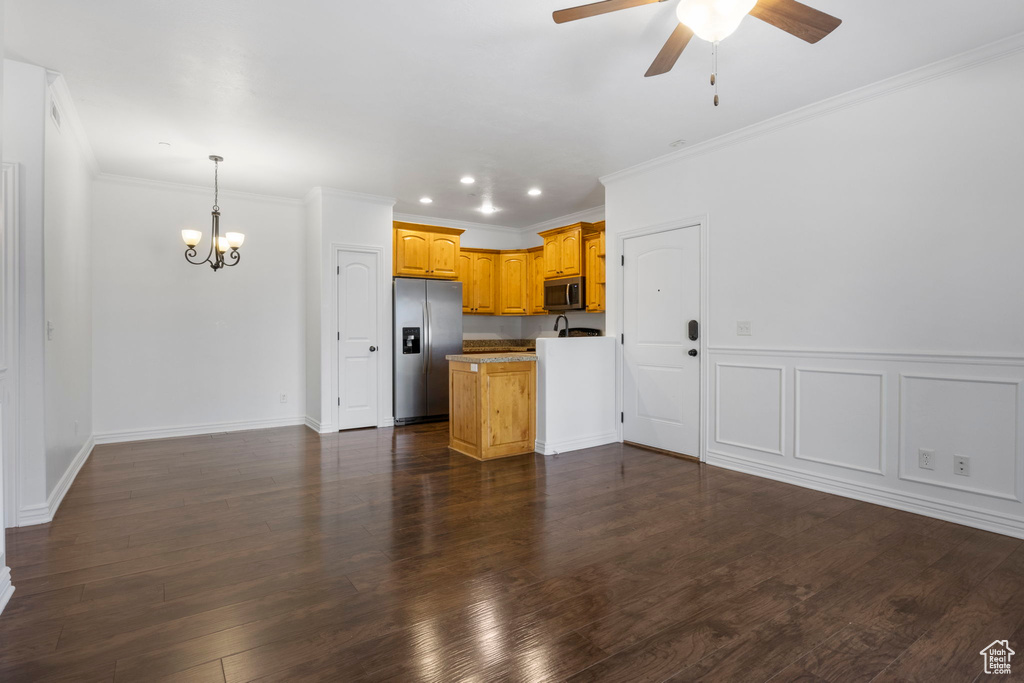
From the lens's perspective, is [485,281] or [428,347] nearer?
[428,347]

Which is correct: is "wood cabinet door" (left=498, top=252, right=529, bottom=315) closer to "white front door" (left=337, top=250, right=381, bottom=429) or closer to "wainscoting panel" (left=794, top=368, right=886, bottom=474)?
"white front door" (left=337, top=250, right=381, bottom=429)

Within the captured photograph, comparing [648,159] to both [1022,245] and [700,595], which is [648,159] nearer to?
[1022,245]

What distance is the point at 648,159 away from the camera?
186 inches

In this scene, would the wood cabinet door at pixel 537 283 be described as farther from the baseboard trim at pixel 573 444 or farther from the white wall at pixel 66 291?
the white wall at pixel 66 291

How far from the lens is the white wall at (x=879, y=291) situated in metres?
2.92

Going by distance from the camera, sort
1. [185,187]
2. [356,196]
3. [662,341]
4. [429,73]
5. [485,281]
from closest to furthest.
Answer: [429,73] < [662,341] < [185,187] < [356,196] < [485,281]

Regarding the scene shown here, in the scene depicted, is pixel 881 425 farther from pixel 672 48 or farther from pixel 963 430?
pixel 672 48

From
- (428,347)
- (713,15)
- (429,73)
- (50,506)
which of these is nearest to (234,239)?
(428,347)

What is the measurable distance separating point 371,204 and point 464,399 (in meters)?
2.70

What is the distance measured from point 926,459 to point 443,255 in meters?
5.22

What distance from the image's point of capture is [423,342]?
643 cm

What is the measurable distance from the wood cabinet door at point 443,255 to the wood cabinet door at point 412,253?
67 millimetres

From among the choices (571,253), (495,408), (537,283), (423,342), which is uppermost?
(571,253)

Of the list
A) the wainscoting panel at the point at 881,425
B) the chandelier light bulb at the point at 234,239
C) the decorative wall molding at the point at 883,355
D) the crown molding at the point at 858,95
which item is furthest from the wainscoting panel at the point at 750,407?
the chandelier light bulb at the point at 234,239
